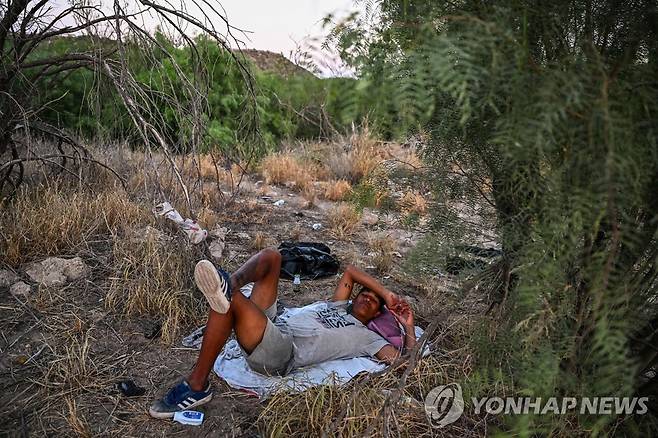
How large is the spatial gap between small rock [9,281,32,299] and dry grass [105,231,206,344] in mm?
484

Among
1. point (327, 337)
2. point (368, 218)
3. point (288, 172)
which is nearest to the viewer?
point (327, 337)

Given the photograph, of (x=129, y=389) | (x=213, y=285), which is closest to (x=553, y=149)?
(x=213, y=285)

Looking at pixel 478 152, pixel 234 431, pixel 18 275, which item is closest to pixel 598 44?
pixel 478 152

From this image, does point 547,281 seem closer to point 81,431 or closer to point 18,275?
point 81,431

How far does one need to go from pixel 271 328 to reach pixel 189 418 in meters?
0.55

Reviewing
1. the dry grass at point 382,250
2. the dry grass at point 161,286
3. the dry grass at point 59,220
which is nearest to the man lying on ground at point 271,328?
the dry grass at point 161,286

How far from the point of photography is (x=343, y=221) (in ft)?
18.3

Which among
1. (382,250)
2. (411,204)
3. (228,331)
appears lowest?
(228,331)

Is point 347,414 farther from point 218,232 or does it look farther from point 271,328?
point 218,232

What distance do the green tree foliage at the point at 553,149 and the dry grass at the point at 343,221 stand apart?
2.77 metres

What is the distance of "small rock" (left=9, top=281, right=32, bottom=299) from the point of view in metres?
3.44

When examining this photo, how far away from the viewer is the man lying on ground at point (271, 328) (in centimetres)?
261

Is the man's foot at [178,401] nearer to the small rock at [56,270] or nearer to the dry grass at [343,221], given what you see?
the small rock at [56,270]

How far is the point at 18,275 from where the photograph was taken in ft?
11.9
